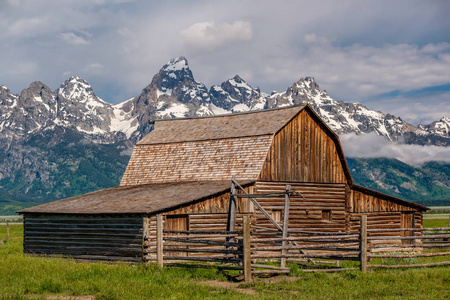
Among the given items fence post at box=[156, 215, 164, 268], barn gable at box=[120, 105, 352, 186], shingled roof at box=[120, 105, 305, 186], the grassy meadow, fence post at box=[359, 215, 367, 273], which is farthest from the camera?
shingled roof at box=[120, 105, 305, 186]

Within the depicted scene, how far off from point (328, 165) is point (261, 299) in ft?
67.9

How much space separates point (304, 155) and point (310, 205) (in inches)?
117

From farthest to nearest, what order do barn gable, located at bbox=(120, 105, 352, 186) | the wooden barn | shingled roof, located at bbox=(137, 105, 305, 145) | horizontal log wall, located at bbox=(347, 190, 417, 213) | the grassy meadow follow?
1. horizontal log wall, located at bbox=(347, 190, 417, 213)
2. shingled roof, located at bbox=(137, 105, 305, 145)
3. barn gable, located at bbox=(120, 105, 352, 186)
4. the wooden barn
5. the grassy meadow

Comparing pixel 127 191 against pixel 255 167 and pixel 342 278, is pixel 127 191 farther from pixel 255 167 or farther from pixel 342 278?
pixel 342 278

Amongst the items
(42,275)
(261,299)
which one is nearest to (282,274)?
(261,299)

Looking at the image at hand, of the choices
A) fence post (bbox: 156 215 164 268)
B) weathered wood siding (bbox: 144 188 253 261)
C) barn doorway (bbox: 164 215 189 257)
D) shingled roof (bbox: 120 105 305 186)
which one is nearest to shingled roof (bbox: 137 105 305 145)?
shingled roof (bbox: 120 105 305 186)

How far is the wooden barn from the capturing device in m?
26.8

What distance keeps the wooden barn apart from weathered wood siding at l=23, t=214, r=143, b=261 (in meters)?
0.05

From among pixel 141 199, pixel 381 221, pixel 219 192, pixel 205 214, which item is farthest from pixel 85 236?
pixel 381 221

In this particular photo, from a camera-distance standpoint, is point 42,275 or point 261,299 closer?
point 261,299

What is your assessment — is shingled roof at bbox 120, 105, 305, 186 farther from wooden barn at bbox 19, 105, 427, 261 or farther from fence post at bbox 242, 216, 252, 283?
fence post at bbox 242, 216, 252, 283

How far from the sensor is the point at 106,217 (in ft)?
88.2

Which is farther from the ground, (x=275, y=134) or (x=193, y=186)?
(x=275, y=134)

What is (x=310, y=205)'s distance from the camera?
33.8 m
